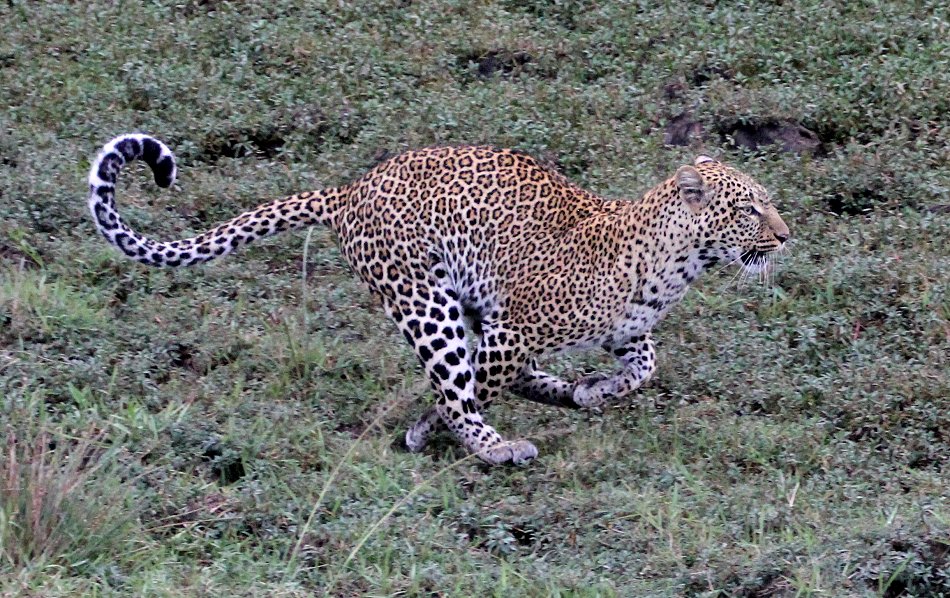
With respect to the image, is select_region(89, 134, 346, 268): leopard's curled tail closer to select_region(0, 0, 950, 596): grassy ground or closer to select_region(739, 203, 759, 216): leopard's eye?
select_region(0, 0, 950, 596): grassy ground

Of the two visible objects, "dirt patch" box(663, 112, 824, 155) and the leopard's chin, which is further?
"dirt patch" box(663, 112, 824, 155)

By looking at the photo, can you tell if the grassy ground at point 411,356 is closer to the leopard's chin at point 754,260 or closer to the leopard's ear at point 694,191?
the leopard's chin at point 754,260

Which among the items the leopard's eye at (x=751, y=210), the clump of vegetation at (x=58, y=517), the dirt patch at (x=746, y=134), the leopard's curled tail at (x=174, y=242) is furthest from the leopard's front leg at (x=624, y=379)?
the dirt patch at (x=746, y=134)

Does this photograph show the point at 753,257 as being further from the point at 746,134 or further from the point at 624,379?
the point at 746,134

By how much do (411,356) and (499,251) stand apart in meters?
0.92

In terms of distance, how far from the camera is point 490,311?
25.9ft

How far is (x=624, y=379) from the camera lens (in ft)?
25.8

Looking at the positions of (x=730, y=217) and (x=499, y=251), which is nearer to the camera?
(x=730, y=217)

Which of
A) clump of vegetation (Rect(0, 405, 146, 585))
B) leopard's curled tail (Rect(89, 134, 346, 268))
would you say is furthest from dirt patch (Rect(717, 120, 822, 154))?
clump of vegetation (Rect(0, 405, 146, 585))

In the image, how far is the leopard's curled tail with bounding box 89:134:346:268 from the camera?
24.6 feet

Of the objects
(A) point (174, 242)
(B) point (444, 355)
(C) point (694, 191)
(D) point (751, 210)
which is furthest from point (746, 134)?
(A) point (174, 242)

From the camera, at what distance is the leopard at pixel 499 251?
7.59 meters

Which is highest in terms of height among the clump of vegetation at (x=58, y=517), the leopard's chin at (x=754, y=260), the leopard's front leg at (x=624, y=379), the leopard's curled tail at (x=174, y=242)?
the leopard's curled tail at (x=174, y=242)

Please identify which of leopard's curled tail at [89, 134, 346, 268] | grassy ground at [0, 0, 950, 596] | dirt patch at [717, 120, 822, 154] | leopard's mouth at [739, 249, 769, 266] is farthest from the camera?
dirt patch at [717, 120, 822, 154]
